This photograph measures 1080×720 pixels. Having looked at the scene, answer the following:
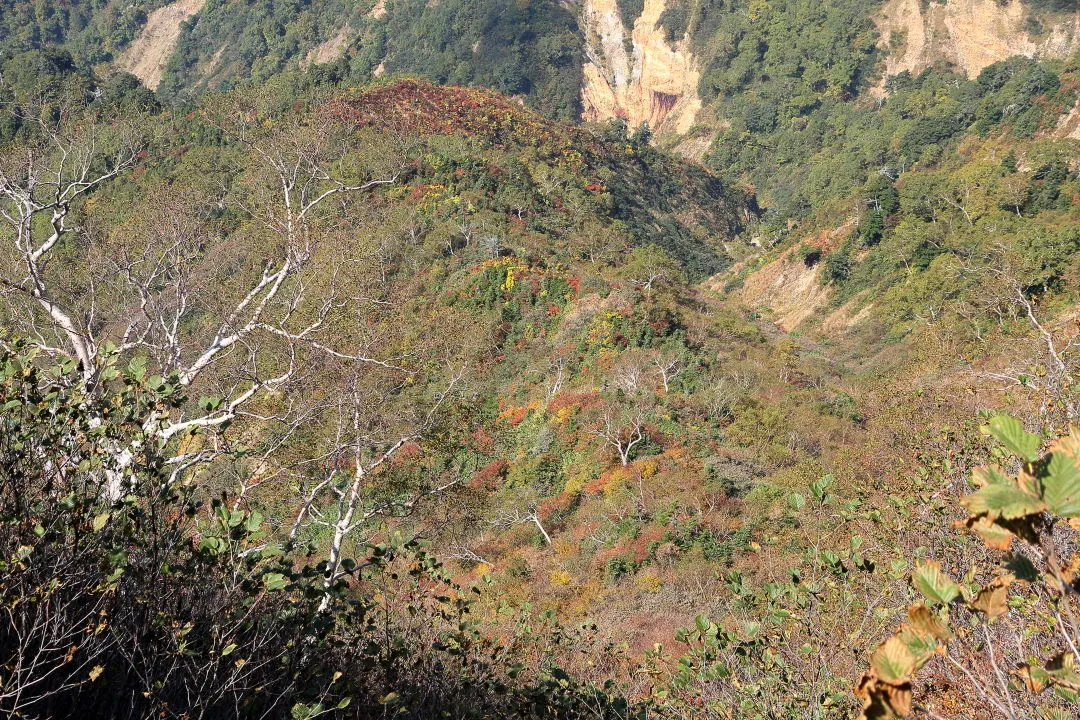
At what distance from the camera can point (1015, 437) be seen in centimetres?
106

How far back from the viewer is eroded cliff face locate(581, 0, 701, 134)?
102438mm

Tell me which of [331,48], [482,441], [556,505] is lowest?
[331,48]

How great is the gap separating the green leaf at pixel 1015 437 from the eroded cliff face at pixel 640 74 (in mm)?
105724

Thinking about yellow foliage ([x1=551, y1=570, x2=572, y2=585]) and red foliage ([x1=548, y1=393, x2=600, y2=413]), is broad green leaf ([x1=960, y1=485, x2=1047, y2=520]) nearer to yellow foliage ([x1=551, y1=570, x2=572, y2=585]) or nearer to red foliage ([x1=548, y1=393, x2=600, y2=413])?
yellow foliage ([x1=551, y1=570, x2=572, y2=585])

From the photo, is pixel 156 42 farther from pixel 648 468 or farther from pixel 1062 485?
pixel 1062 485

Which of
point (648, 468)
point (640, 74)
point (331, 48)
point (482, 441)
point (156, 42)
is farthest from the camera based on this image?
point (156, 42)

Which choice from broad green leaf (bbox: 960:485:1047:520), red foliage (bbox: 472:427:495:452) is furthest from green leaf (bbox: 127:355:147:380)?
red foliage (bbox: 472:427:495:452)

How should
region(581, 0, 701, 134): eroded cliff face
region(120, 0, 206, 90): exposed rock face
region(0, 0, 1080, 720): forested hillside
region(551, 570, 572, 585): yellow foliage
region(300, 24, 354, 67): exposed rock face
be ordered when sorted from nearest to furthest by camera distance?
region(0, 0, 1080, 720): forested hillside
region(551, 570, 572, 585): yellow foliage
region(581, 0, 701, 134): eroded cliff face
region(300, 24, 354, 67): exposed rock face
region(120, 0, 206, 90): exposed rock face

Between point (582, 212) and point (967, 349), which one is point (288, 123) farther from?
point (967, 349)

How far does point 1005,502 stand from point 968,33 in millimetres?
95379

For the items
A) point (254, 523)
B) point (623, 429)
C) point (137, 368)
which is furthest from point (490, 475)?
point (254, 523)

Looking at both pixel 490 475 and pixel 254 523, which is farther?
pixel 490 475

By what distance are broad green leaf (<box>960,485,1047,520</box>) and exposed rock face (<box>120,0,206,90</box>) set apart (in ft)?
453

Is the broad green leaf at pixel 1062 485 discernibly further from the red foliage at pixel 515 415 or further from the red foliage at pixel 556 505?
the red foliage at pixel 515 415
